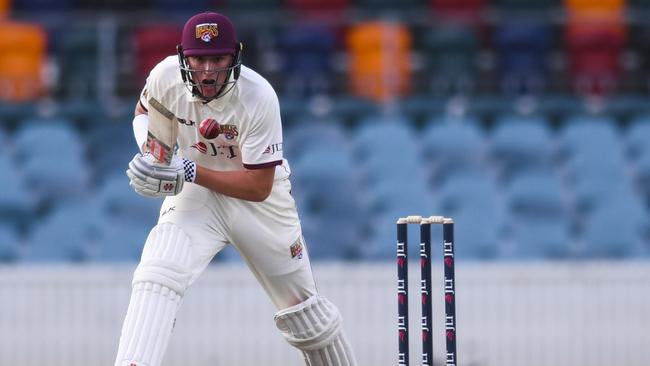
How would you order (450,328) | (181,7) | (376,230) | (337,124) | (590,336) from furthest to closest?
1. (181,7)
2. (337,124)
3. (376,230)
4. (590,336)
5. (450,328)

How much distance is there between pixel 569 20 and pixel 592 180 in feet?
3.82

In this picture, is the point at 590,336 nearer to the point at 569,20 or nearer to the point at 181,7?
the point at 569,20

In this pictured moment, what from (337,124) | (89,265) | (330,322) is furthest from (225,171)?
(337,124)

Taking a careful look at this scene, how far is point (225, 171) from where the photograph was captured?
486 centimetres

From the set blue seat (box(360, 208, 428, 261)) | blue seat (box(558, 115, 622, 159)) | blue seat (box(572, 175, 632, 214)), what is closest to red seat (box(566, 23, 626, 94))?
blue seat (box(558, 115, 622, 159))

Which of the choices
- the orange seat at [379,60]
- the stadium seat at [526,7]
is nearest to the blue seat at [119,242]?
the orange seat at [379,60]

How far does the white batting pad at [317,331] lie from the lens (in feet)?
16.5

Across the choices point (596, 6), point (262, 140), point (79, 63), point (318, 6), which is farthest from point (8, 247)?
point (596, 6)

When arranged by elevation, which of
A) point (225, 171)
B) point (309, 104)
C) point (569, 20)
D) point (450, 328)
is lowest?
point (450, 328)

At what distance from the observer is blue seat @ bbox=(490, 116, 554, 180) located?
858 cm

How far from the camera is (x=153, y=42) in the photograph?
9031mm

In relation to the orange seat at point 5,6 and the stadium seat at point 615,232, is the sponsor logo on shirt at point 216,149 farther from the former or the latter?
the orange seat at point 5,6

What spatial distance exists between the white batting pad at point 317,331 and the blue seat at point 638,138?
4.01 meters

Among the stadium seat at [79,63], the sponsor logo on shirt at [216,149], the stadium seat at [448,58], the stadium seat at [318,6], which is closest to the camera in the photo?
the sponsor logo on shirt at [216,149]
